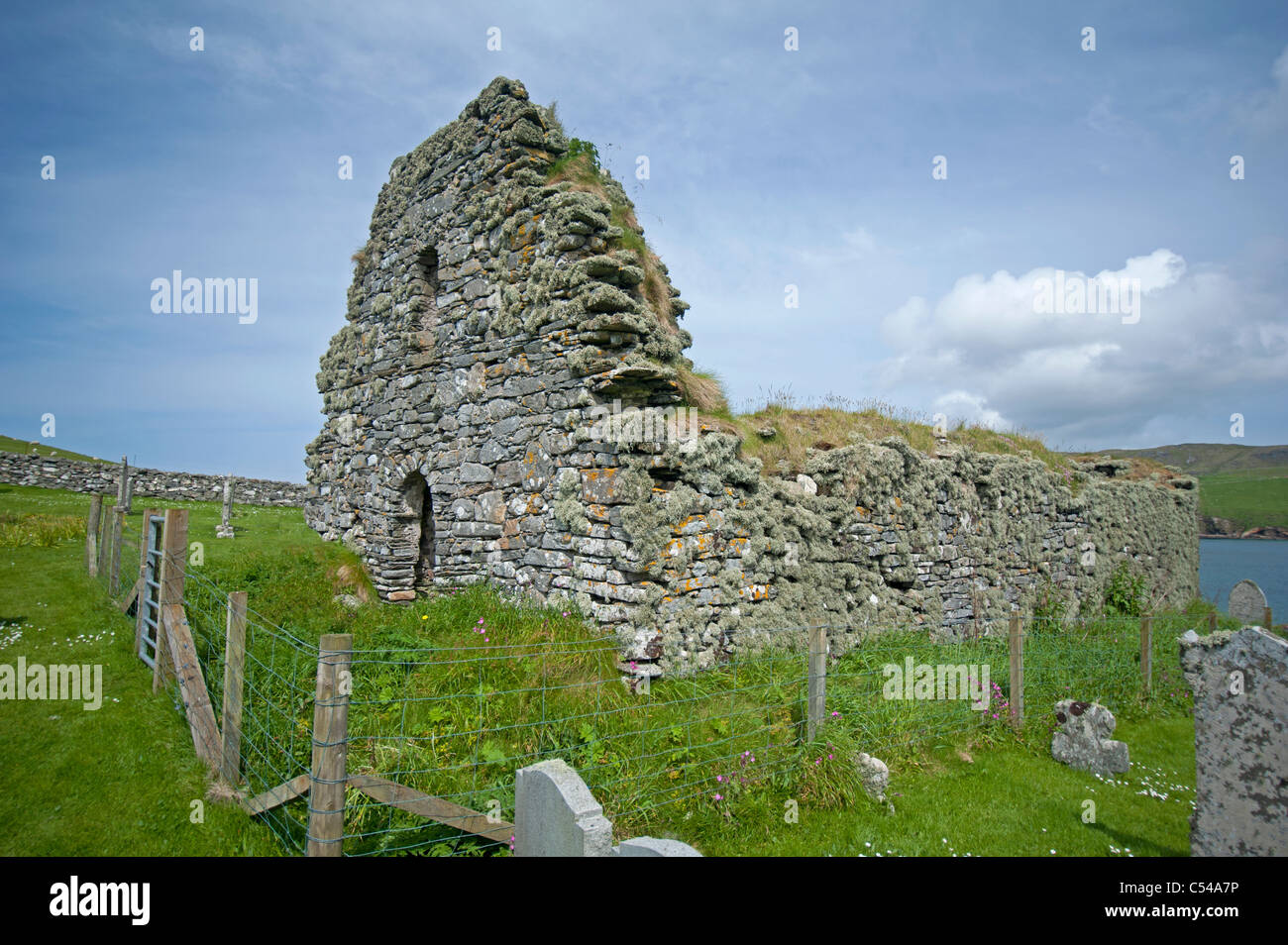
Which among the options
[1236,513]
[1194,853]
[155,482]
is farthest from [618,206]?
[1236,513]

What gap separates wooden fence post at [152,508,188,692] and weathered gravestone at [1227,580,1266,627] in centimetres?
1560

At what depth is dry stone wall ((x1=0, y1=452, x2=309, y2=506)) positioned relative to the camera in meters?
20.9

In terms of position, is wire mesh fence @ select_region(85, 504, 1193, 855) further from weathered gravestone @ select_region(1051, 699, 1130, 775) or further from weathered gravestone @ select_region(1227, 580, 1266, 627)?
weathered gravestone @ select_region(1227, 580, 1266, 627)

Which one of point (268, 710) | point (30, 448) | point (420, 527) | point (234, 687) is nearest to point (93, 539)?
point (420, 527)

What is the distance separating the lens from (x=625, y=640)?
680cm

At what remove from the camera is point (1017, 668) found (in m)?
7.67

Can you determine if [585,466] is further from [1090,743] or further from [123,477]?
[123,477]

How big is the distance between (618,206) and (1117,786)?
28.8 ft

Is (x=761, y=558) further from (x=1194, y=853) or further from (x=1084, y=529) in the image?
(x=1084, y=529)

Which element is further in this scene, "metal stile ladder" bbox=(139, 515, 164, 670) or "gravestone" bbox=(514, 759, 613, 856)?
"metal stile ladder" bbox=(139, 515, 164, 670)

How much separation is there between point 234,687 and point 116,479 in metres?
22.3

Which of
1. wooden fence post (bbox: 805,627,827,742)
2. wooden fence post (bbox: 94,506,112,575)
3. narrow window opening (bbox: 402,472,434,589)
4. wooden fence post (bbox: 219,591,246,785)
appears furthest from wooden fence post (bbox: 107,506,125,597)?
wooden fence post (bbox: 805,627,827,742)

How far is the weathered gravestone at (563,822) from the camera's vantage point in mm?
3432
